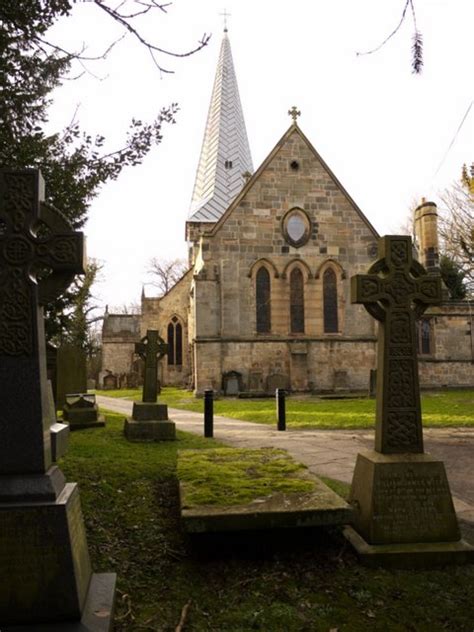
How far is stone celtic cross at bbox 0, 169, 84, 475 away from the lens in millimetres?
2971

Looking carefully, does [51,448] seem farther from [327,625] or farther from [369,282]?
[369,282]

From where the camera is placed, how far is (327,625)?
310cm

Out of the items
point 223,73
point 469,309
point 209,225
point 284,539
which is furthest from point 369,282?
point 223,73

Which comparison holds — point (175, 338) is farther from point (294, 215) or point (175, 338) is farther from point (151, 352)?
point (151, 352)

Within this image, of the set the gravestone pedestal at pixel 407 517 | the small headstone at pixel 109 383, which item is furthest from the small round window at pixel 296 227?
the gravestone pedestal at pixel 407 517

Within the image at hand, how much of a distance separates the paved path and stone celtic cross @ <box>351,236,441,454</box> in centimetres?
133

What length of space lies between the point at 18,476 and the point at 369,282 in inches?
121

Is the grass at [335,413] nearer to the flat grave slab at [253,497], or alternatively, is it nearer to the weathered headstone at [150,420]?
the weathered headstone at [150,420]

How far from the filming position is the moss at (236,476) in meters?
4.26

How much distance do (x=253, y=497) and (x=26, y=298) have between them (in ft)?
7.95

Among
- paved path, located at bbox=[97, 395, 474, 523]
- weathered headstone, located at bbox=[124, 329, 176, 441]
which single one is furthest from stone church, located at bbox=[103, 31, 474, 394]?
weathered headstone, located at bbox=[124, 329, 176, 441]

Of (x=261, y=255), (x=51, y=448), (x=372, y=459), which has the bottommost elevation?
(x=372, y=459)

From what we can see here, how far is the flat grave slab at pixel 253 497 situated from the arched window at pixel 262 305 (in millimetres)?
17044

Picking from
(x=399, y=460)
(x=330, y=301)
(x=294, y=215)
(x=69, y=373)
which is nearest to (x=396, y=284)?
(x=399, y=460)
